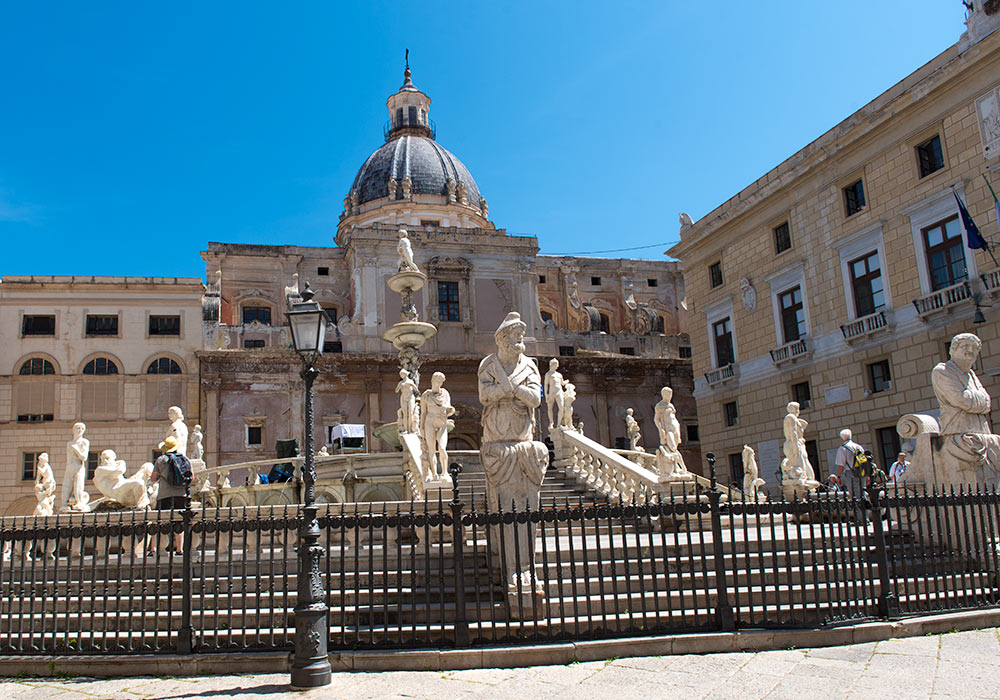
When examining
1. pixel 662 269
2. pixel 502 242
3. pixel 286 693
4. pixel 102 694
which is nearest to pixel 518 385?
pixel 286 693

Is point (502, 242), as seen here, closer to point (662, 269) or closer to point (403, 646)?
point (662, 269)

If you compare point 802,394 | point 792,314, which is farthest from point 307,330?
point 792,314

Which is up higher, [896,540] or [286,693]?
[896,540]

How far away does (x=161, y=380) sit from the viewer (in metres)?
34.5

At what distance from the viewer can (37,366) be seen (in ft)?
111

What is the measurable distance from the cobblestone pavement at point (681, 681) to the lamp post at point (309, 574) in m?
0.18

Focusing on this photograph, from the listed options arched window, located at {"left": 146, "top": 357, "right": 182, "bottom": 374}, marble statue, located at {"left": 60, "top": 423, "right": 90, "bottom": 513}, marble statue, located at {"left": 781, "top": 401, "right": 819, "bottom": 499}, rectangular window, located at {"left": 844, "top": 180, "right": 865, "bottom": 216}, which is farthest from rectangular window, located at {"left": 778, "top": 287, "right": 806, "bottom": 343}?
arched window, located at {"left": 146, "top": 357, "right": 182, "bottom": 374}

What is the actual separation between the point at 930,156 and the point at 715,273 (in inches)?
371

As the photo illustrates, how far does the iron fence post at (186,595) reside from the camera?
7594 millimetres

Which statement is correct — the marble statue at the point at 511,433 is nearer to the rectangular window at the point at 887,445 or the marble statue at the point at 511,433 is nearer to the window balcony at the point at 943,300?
the window balcony at the point at 943,300

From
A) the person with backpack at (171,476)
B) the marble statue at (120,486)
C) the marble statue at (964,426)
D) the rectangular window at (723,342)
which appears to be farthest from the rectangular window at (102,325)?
the marble statue at (964,426)

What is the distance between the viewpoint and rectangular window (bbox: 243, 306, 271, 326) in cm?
3866

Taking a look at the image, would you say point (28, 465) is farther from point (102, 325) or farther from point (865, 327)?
point (865, 327)

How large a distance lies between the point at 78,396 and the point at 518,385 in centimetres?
3005
